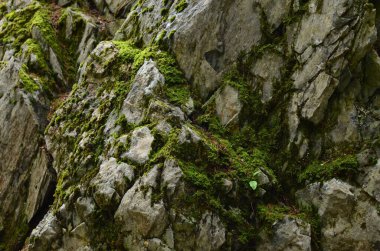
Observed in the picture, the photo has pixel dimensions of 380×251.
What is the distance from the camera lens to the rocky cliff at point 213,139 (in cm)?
761

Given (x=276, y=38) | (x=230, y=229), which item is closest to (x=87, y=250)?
(x=230, y=229)

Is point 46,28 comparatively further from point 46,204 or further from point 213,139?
point 213,139

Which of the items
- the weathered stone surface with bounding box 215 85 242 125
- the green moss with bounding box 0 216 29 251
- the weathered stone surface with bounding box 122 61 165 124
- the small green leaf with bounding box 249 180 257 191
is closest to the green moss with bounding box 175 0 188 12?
the weathered stone surface with bounding box 122 61 165 124

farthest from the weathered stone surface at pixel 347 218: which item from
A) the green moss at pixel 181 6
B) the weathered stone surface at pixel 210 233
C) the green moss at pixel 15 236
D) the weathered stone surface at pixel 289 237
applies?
the green moss at pixel 15 236

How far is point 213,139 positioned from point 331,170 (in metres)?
2.66

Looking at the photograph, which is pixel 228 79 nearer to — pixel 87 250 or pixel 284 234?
pixel 284 234

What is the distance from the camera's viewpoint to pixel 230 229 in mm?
7555

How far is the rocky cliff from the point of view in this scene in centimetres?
761

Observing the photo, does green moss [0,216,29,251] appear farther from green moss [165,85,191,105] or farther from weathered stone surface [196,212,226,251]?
weathered stone surface [196,212,226,251]

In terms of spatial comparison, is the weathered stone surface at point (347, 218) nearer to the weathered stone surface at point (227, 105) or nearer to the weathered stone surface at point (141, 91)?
the weathered stone surface at point (227, 105)

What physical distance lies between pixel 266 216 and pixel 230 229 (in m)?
0.83

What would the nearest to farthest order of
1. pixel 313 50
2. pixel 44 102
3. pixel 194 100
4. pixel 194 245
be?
pixel 194 245, pixel 313 50, pixel 194 100, pixel 44 102

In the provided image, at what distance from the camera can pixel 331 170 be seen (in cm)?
816

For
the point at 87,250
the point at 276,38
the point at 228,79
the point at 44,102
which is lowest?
the point at 87,250
